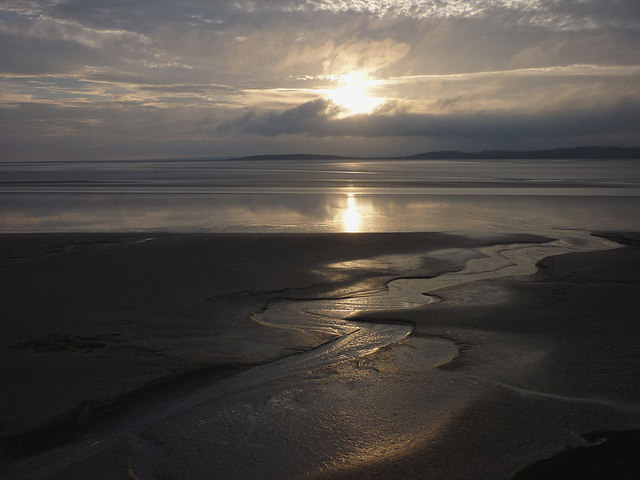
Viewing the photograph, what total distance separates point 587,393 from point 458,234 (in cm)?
1283

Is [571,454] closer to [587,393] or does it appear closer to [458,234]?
[587,393]

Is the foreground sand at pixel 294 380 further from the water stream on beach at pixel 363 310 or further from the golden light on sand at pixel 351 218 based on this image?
the golden light on sand at pixel 351 218

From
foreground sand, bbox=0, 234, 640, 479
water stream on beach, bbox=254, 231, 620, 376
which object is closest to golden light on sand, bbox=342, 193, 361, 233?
water stream on beach, bbox=254, 231, 620, 376

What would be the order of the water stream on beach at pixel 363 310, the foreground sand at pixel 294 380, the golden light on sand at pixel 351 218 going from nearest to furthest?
the foreground sand at pixel 294 380 → the water stream on beach at pixel 363 310 → the golden light on sand at pixel 351 218

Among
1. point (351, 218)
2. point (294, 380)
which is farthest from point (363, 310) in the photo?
point (351, 218)

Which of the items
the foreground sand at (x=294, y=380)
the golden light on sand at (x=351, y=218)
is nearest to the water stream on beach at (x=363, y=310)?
the foreground sand at (x=294, y=380)

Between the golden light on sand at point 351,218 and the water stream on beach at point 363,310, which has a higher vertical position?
the water stream on beach at point 363,310

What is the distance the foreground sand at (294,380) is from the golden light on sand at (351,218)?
8401 millimetres

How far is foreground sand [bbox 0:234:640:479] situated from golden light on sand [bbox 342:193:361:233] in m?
8.40

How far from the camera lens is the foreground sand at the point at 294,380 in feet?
15.1

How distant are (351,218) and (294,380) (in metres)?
17.7

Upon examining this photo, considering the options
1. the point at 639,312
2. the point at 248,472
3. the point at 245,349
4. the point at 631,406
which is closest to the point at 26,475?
the point at 248,472

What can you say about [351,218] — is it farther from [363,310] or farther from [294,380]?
→ [294,380]

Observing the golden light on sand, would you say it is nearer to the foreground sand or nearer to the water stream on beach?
the water stream on beach
